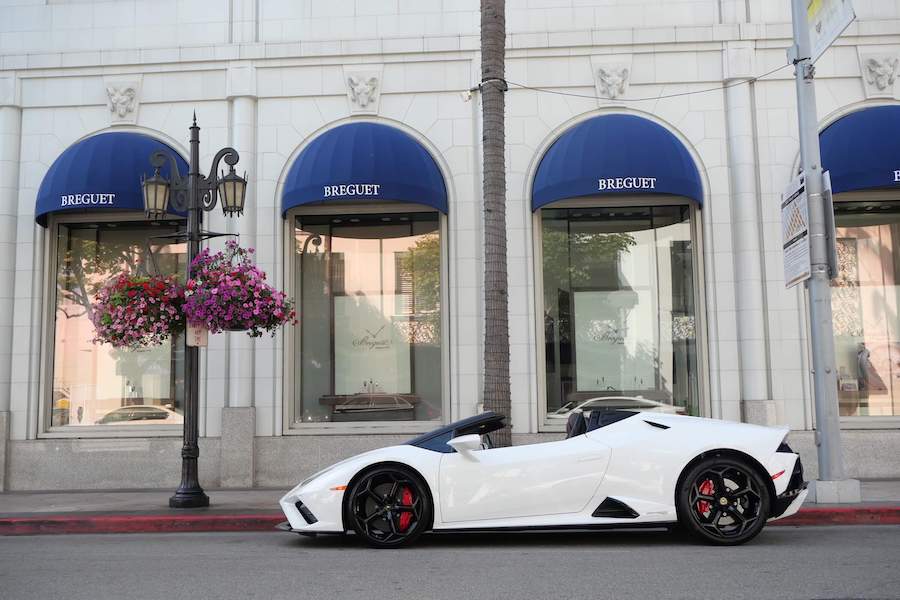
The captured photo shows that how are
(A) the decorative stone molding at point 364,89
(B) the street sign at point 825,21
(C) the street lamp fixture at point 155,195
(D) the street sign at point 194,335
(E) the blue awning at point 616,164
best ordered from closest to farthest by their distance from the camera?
(B) the street sign at point 825,21, (D) the street sign at point 194,335, (C) the street lamp fixture at point 155,195, (E) the blue awning at point 616,164, (A) the decorative stone molding at point 364,89

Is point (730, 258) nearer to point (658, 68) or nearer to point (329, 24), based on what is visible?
point (658, 68)

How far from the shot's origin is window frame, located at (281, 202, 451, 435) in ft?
43.7

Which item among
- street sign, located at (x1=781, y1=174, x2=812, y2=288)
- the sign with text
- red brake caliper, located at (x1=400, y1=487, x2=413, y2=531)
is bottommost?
red brake caliper, located at (x1=400, y1=487, x2=413, y2=531)

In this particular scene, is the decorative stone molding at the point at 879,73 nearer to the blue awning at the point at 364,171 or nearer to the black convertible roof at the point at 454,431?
the blue awning at the point at 364,171

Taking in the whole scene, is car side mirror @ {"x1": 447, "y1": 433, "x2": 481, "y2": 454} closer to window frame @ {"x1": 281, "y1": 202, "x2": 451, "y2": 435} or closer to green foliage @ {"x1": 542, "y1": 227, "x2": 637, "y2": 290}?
window frame @ {"x1": 281, "y1": 202, "x2": 451, "y2": 435}

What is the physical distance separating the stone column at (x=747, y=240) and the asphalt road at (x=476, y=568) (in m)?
4.60

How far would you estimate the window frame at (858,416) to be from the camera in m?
12.9

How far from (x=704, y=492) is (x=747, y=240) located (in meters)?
6.95

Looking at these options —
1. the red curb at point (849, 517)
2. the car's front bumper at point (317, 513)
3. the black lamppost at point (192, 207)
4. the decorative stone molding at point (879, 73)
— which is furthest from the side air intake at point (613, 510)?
the decorative stone molding at point (879, 73)

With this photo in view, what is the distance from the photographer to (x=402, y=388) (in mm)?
13805

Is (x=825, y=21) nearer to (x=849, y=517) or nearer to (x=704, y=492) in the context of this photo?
(x=849, y=517)

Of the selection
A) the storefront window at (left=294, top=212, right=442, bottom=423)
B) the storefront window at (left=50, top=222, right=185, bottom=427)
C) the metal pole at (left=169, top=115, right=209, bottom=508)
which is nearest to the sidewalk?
the metal pole at (left=169, top=115, right=209, bottom=508)

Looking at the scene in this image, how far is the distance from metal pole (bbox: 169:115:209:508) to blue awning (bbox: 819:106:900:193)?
8869 millimetres

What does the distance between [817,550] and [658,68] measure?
877 cm
